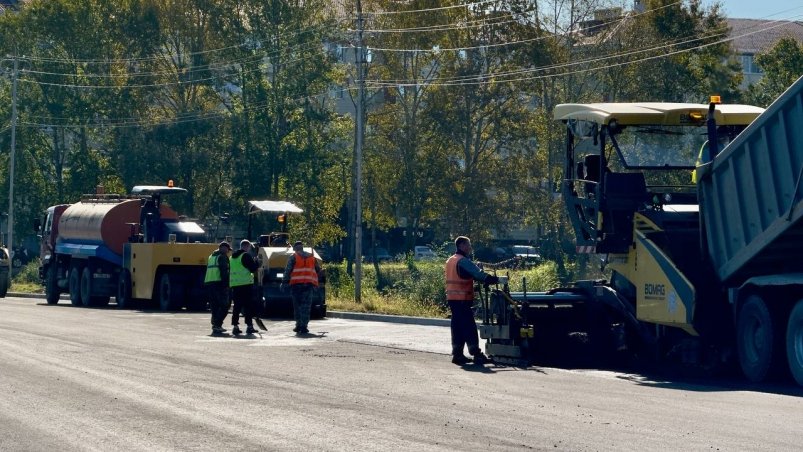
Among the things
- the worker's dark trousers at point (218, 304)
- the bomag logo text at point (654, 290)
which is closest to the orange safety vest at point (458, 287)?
the bomag logo text at point (654, 290)

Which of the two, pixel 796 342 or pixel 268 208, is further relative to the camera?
pixel 268 208

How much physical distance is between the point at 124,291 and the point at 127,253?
0.97 meters

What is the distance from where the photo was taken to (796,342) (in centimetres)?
1416

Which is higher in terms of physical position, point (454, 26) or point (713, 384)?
point (454, 26)

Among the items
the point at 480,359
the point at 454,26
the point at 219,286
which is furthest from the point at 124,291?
the point at 454,26

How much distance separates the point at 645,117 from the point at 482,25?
36.2m

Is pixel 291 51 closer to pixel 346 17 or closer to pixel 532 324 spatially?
pixel 346 17

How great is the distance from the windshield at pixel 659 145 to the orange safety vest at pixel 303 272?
26.6ft

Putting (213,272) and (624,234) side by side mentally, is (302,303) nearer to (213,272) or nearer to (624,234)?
(213,272)

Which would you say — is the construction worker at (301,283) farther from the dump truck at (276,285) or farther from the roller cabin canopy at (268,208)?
the roller cabin canopy at (268,208)

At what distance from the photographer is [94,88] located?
58438mm

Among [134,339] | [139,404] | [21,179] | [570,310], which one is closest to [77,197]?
[21,179]

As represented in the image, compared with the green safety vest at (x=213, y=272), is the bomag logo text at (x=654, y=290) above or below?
below

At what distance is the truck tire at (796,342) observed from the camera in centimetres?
1406
